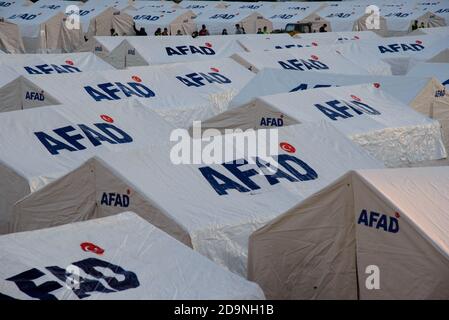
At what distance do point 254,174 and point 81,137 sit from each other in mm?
3816

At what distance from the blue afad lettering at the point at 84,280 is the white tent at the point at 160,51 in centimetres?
1988

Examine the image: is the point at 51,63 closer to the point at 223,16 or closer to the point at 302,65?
the point at 302,65

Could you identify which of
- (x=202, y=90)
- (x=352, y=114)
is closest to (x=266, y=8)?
(x=202, y=90)

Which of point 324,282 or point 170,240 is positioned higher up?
point 170,240

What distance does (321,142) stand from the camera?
13.2 m

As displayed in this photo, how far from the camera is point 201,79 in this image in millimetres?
22531

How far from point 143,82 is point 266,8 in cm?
3569

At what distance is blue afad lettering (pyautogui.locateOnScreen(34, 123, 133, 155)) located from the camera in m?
14.3

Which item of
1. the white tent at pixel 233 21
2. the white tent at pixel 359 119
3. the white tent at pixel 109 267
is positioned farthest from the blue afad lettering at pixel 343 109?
the white tent at pixel 233 21

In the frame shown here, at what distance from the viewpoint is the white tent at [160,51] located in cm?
2797

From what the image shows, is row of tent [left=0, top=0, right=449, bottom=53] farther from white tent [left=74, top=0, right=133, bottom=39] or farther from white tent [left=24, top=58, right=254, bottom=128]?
white tent [left=24, top=58, right=254, bottom=128]

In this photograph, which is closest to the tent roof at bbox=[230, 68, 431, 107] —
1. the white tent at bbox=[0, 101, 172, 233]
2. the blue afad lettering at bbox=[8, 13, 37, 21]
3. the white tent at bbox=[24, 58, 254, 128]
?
the white tent at bbox=[24, 58, 254, 128]

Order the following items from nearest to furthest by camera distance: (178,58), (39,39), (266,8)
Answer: (178,58) < (39,39) < (266,8)

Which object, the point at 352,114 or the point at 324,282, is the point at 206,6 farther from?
the point at 324,282
